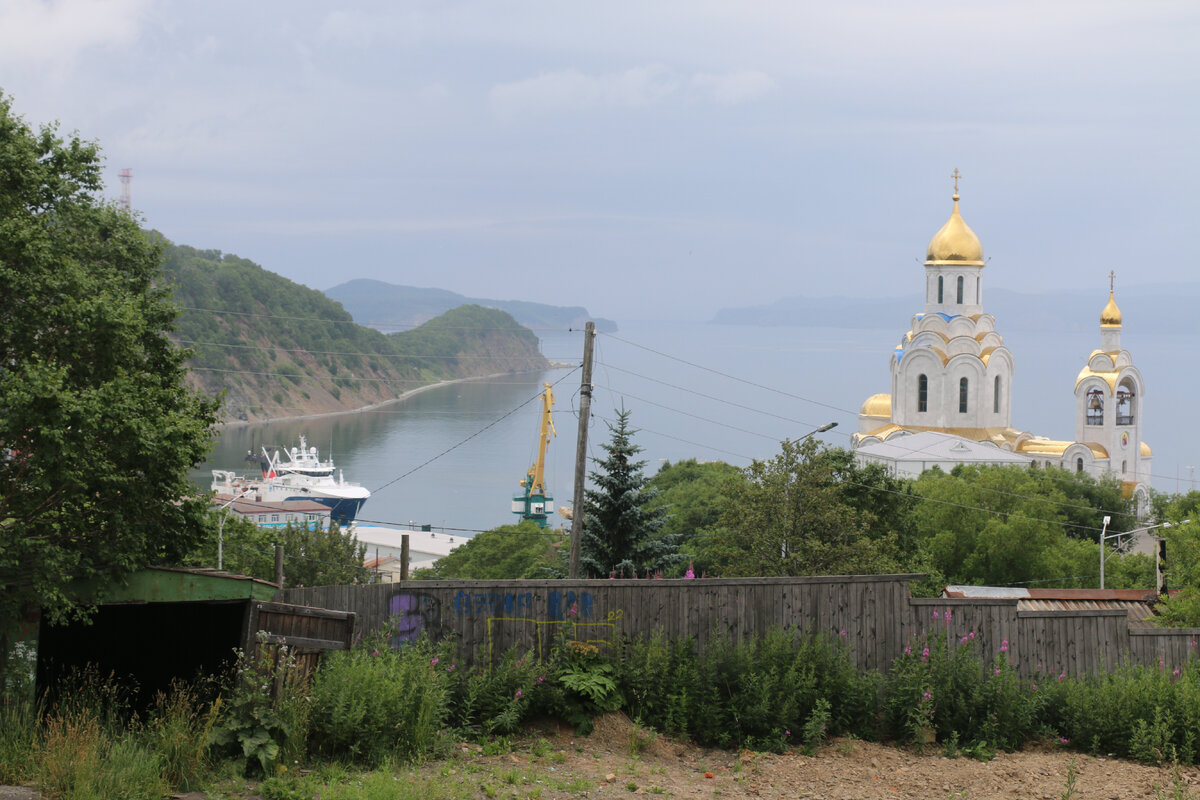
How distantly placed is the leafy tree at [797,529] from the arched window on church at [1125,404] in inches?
1792

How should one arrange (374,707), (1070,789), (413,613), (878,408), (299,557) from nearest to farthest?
(1070,789) → (374,707) → (413,613) → (299,557) → (878,408)

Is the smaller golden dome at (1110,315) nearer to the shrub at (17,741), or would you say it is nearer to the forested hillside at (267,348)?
the shrub at (17,741)

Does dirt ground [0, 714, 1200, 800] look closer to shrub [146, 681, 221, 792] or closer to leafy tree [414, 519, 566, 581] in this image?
shrub [146, 681, 221, 792]

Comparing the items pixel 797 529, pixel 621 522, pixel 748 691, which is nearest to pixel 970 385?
pixel 797 529

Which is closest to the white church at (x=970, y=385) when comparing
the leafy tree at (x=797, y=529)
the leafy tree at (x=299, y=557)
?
the leafy tree at (x=299, y=557)

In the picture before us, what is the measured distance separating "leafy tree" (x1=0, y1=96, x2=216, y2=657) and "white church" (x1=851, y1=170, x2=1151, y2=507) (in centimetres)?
5715

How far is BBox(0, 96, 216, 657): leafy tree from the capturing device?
7.87m

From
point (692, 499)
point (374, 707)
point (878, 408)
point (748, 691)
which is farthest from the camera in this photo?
point (878, 408)

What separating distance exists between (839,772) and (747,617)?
1.61 metres

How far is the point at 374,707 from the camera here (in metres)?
7.91

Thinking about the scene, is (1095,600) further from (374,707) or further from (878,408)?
(878,408)

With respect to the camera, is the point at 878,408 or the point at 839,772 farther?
the point at 878,408

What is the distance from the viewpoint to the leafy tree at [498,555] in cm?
4694

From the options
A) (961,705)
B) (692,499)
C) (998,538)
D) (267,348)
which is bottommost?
(961,705)
